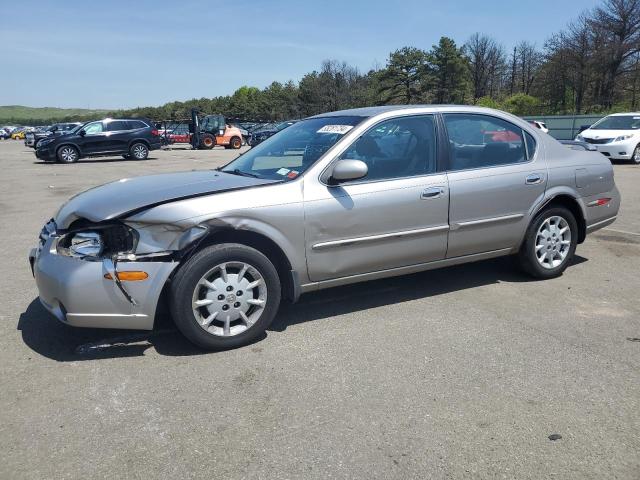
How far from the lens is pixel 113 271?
3371 mm

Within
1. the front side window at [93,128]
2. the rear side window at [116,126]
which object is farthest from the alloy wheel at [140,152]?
the front side window at [93,128]

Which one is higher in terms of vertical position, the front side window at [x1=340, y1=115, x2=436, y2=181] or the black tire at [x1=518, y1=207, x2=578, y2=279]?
the front side window at [x1=340, y1=115, x2=436, y2=181]

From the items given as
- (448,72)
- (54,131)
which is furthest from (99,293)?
(448,72)

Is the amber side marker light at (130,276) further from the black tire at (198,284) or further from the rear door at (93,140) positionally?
the rear door at (93,140)

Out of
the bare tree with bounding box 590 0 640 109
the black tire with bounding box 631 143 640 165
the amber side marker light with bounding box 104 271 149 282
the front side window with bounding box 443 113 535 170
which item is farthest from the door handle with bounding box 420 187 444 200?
the bare tree with bounding box 590 0 640 109

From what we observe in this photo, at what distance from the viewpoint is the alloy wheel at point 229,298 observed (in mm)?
3572

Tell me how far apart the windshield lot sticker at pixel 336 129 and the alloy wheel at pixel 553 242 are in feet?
6.82

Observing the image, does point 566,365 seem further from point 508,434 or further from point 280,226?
point 280,226

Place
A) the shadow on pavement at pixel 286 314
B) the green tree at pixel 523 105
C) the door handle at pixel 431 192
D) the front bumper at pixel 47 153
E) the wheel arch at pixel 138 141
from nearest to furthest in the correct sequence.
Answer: the shadow on pavement at pixel 286 314
the door handle at pixel 431 192
the front bumper at pixel 47 153
the wheel arch at pixel 138 141
the green tree at pixel 523 105

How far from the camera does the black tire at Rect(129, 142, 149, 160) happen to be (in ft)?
77.2

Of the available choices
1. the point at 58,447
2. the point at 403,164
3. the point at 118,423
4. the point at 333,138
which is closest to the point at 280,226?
the point at 333,138

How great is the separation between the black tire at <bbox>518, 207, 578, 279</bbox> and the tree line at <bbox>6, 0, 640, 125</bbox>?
40972mm

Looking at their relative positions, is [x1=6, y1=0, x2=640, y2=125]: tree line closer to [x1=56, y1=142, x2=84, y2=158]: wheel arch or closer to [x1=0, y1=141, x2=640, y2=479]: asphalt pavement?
[x1=56, y1=142, x2=84, y2=158]: wheel arch

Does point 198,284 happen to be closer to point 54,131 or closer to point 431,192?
point 431,192
